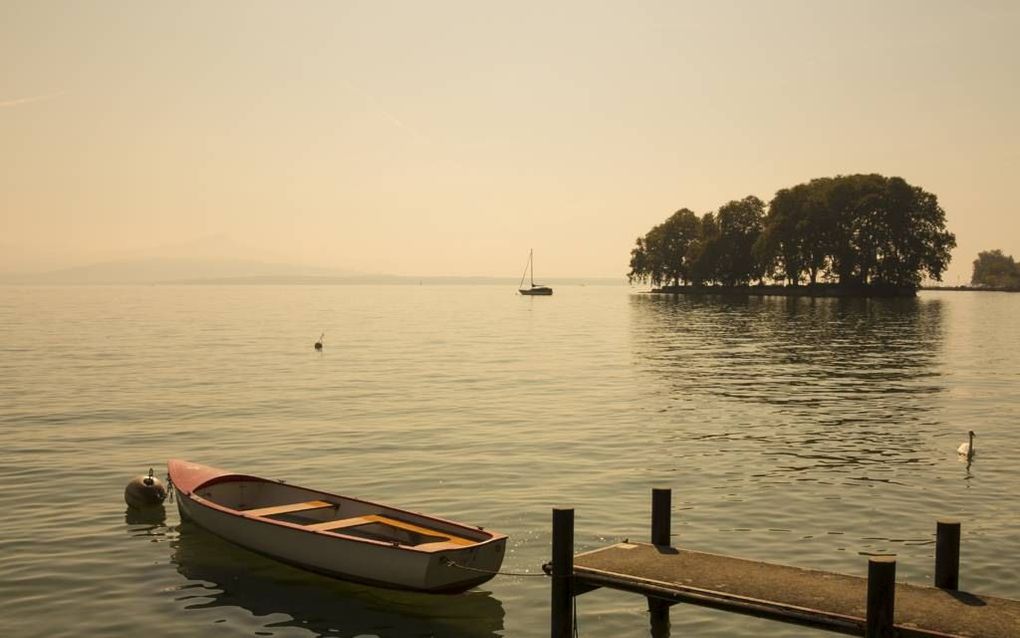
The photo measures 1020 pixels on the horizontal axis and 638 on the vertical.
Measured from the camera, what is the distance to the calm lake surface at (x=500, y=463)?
54.1 ft

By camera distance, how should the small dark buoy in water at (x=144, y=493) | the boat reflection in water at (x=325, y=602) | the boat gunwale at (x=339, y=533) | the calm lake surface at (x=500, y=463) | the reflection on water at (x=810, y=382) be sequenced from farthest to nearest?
the reflection on water at (x=810, y=382) → the small dark buoy in water at (x=144, y=493) → the calm lake surface at (x=500, y=463) → the boat gunwale at (x=339, y=533) → the boat reflection in water at (x=325, y=602)

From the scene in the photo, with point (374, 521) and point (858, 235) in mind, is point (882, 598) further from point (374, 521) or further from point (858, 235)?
point (858, 235)

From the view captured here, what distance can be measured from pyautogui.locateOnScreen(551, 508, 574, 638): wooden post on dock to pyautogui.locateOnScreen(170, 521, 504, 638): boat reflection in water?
4.96 feet

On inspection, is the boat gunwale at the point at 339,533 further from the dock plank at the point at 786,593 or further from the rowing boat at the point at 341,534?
the dock plank at the point at 786,593

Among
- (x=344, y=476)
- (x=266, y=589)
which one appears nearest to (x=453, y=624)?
(x=266, y=589)

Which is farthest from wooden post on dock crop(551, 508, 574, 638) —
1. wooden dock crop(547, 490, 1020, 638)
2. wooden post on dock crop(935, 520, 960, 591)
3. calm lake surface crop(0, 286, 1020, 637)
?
wooden post on dock crop(935, 520, 960, 591)

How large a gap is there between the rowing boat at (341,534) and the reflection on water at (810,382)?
42.4ft

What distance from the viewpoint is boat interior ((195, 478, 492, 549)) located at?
671 inches

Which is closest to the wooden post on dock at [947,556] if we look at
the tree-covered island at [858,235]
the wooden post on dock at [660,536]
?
the wooden post on dock at [660,536]

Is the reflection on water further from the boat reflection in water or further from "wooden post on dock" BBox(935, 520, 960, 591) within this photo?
the boat reflection in water

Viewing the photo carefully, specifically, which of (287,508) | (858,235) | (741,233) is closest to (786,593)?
(287,508)

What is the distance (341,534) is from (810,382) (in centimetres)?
3594

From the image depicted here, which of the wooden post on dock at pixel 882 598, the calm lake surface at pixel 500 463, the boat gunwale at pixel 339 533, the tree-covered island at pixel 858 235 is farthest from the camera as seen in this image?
the tree-covered island at pixel 858 235

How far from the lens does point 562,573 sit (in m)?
14.1
